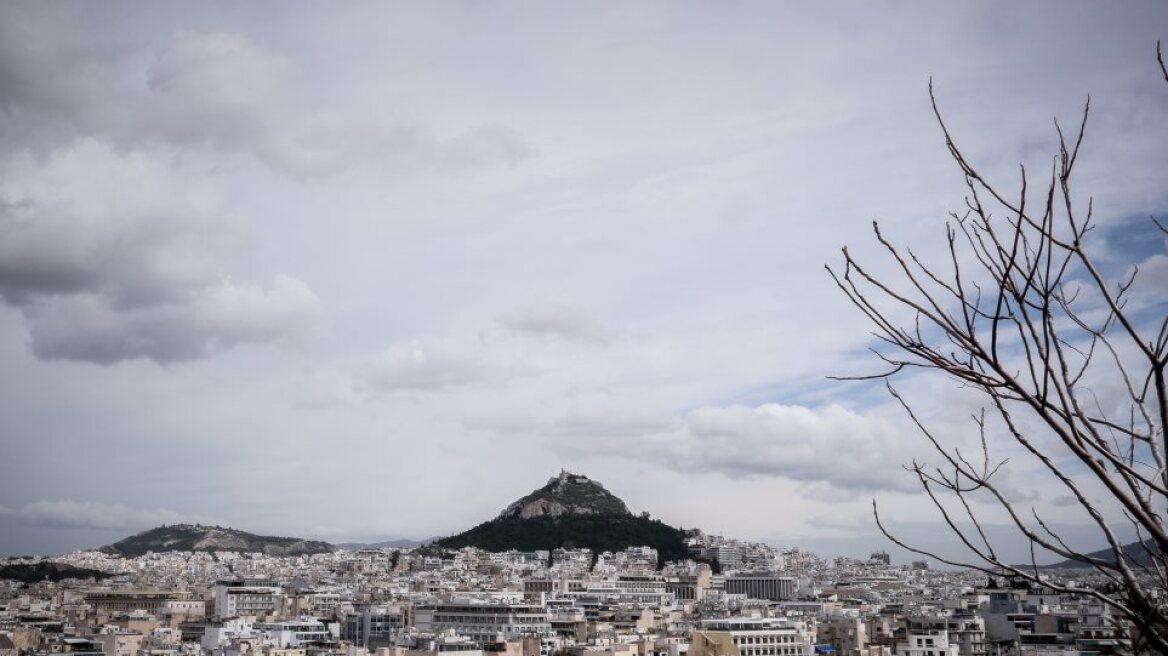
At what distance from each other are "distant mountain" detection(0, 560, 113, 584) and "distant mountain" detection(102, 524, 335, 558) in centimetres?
3624

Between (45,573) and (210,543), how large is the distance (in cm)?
4420

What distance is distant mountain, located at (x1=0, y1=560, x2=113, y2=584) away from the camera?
7244 cm

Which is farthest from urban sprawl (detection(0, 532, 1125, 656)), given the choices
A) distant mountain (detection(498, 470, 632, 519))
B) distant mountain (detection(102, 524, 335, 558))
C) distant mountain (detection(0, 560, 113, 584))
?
distant mountain (detection(102, 524, 335, 558))

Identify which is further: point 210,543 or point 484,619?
point 210,543

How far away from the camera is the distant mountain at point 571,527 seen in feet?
251

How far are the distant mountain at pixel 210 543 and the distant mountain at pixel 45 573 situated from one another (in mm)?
36240

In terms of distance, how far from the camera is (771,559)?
248 feet

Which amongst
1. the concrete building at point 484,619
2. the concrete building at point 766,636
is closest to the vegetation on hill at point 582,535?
the concrete building at point 484,619

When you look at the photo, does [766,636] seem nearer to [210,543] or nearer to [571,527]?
[571,527]

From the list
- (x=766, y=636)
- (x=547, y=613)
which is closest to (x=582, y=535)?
(x=547, y=613)

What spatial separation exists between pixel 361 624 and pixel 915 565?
72.0m

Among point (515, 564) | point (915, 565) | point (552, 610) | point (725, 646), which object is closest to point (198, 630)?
point (552, 610)

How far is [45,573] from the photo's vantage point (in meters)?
74.6

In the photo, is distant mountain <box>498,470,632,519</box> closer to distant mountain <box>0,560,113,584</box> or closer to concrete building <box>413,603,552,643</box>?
distant mountain <box>0,560,113,584</box>
